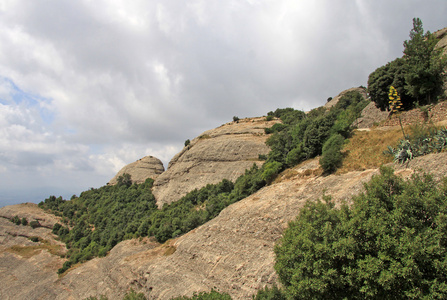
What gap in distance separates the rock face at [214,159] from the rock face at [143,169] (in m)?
19.5

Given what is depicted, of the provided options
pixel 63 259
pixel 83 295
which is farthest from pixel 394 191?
pixel 63 259

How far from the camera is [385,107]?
28766mm

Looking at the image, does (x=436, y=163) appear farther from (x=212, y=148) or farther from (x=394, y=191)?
(x=212, y=148)

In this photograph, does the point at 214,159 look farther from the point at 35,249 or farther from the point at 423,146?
the point at 35,249

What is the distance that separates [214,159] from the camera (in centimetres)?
4950

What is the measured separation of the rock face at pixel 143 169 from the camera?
75812 millimetres

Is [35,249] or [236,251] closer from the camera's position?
[236,251]

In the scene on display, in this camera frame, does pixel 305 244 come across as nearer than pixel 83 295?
Yes

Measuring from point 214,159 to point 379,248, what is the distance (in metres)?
41.0

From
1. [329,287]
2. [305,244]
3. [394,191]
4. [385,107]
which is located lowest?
[329,287]

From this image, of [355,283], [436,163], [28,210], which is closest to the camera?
[355,283]

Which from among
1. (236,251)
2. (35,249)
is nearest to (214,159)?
(236,251)

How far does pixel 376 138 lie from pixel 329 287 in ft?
47.4

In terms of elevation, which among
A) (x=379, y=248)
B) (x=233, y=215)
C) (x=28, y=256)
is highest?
(x=233, y=215)
